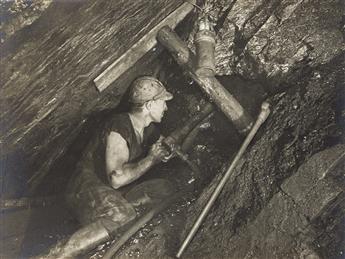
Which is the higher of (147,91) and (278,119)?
(147,91)

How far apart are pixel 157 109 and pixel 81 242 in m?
1.71

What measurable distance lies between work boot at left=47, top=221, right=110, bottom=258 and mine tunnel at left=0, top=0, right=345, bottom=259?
2 centimetres

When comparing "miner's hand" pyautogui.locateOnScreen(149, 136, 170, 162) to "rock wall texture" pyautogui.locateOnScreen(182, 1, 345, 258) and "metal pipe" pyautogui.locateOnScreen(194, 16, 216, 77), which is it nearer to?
"rock wall texture" pyautogui.locateOnScreen(182, 1, 345, 258)

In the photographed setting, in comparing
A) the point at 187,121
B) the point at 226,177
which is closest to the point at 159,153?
the point at 187,121

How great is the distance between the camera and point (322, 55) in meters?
5.19

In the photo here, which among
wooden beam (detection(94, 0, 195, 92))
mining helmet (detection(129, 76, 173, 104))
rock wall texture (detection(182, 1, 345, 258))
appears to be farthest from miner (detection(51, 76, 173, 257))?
rock wall texture (detection(182, 1, 345, 258))

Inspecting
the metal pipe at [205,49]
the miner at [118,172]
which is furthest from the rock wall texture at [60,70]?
the metal pipe at [205,49]

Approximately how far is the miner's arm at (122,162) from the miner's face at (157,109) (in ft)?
1.48

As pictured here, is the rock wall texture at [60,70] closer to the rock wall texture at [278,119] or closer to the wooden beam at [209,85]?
the wooden beam at [209,85]

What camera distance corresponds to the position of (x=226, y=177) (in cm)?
487

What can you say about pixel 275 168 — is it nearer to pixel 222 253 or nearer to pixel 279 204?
pixel 279 204

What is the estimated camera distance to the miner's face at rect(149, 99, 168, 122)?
5699 millimetres

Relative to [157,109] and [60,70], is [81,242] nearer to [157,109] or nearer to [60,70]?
[157,109]

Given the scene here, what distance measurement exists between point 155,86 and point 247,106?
3.49 feet
